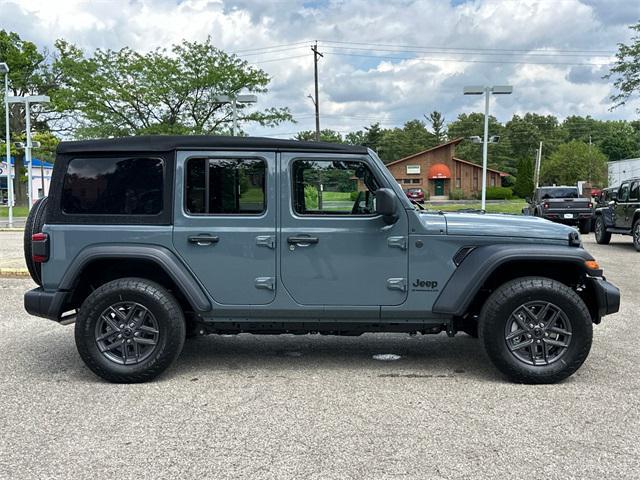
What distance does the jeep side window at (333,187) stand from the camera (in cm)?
470

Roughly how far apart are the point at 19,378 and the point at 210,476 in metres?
2.64

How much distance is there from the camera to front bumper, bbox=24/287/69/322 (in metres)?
4.68

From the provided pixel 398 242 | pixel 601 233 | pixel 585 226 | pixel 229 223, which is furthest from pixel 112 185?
pixel 585 226

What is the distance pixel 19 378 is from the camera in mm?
4883

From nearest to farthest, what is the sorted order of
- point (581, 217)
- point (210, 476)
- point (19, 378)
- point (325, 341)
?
1. point (210, 476)
2. point (19, 378)
3. point (325, 341)
4. point (581, 217)

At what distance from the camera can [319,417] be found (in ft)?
12.9

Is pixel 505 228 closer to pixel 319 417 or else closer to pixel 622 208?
pixel 319 417

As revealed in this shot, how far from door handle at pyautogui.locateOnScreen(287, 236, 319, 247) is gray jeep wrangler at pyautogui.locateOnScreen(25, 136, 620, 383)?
0.04 feet

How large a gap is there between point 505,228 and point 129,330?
3177mm

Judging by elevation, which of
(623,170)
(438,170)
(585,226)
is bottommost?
(585,226)

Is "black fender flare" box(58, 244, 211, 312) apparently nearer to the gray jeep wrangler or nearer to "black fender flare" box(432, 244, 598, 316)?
the gray jeep wrangler

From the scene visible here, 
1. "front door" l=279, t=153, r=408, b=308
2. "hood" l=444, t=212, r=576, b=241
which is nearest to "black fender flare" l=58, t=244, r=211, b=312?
"front door" l=279, t=153, r=408, b=308

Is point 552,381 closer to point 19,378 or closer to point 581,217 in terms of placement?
point 19,378

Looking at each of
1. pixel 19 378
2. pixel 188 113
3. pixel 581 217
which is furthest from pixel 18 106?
pixel 19 378
